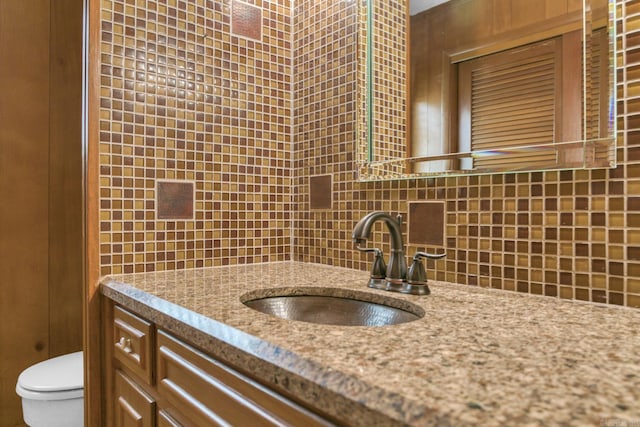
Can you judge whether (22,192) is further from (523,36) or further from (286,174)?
(523,36)

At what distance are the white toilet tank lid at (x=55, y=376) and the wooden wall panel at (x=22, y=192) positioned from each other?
41cm

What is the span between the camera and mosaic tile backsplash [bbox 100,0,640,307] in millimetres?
845

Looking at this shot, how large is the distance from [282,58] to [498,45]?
83 cm

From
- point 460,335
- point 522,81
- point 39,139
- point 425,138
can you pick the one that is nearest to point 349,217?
point 425,138

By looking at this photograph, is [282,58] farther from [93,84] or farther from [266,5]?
[93,84]

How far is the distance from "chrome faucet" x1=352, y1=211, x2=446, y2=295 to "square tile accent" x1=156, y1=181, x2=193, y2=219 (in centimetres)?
62

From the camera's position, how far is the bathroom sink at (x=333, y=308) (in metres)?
0.93

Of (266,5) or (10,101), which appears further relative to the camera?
(10,101)

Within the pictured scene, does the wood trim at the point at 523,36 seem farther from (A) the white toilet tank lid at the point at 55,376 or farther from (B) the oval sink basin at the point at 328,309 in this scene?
(A) the white toilet tank lid at the point at 55,376

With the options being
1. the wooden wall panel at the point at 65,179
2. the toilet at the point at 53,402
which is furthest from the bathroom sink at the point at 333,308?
the wooden wall panel at the point at 65,179

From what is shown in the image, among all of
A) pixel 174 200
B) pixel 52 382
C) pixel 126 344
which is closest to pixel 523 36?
pixel 174 200

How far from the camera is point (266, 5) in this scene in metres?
1.55

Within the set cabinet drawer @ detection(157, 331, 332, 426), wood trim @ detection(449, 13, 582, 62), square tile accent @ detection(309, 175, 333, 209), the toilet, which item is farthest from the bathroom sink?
the toilet

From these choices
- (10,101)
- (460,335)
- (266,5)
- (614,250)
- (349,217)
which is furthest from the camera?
(10,101)
